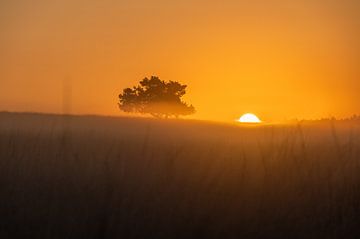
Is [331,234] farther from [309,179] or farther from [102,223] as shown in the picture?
[102,223]

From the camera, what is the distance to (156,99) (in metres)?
44.6

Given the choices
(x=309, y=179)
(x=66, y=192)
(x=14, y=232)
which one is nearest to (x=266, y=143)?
(x=309, y=179)

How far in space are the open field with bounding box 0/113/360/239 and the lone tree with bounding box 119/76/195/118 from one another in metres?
34.8

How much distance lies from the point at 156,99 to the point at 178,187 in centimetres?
3852

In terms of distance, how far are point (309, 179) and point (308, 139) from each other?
2083 mm

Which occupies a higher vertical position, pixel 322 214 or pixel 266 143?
pixel 266 143

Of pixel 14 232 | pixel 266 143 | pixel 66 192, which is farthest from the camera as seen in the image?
pixel 266 143

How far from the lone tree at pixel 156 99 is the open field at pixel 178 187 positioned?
114 ft

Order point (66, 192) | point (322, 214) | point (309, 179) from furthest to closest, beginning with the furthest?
point (309, 179)
point (66, 192)
point (322, 214)

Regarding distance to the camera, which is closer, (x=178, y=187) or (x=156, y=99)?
(x=178, y=187)

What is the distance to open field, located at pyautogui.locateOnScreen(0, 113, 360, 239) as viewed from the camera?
5355 mm

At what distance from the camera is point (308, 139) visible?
28.1 ft

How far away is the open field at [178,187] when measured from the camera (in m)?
5.36

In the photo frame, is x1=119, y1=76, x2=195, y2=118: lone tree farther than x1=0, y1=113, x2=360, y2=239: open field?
Yes
